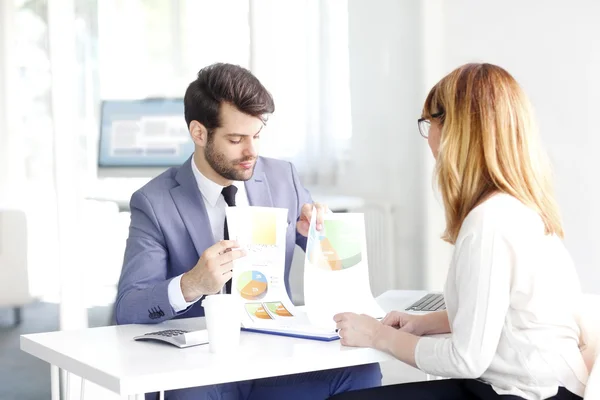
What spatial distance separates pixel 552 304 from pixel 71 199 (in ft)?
7.97

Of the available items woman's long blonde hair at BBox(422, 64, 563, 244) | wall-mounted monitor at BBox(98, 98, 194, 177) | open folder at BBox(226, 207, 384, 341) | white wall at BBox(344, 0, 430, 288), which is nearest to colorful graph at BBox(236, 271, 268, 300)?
open folder at BBox(226, 207, 384, 341)

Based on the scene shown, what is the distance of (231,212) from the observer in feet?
7.10

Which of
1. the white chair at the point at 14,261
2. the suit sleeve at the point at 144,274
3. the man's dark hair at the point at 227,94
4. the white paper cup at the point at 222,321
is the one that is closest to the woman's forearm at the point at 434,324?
the white paper cup at the point at 222,321

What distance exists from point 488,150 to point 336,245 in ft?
1.89

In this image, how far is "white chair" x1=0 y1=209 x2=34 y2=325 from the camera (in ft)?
11.8

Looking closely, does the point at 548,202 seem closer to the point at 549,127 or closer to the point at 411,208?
the point at 549,127

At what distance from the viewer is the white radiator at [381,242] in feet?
14.0

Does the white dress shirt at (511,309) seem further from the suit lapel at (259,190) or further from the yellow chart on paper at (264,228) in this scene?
the suit lapel at (259,190)

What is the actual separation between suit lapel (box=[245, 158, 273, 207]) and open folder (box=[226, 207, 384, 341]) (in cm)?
44

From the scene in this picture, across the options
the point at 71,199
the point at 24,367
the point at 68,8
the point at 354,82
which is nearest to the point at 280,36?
the point at 354,82

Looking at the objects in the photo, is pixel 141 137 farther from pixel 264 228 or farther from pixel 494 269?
pixel 494 269

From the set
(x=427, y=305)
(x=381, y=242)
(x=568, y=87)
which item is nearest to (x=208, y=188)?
(x=427, y=305)

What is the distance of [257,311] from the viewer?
7.21ft

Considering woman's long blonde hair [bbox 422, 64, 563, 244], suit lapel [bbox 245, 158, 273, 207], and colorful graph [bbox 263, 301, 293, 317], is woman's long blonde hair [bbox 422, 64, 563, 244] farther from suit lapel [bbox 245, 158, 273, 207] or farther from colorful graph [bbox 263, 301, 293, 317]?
suit lapel [bbox 245, 158, 273, 207]
